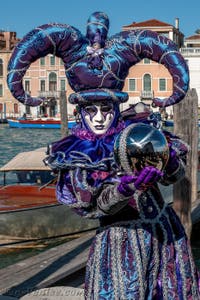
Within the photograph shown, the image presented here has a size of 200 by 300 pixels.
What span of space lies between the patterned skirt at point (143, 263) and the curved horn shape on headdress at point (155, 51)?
22.0 inches

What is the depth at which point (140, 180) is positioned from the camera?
5.78ft

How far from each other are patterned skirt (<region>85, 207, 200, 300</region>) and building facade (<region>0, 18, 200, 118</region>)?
108 feet

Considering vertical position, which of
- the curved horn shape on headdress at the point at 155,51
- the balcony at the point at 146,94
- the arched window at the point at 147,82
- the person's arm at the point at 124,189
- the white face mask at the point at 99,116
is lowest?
the person's arm at the point at 124,189

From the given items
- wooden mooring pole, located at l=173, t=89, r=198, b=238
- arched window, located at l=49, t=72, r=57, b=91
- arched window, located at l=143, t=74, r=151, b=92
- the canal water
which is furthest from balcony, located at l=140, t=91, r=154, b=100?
wooden mooring pole, located at l=173, t=89, r=198, b=238

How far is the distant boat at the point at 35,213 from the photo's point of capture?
7.03 m

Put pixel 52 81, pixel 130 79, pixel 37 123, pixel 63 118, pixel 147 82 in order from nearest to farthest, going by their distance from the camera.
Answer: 1. pixel 63 118
2. pixel 37 123
3. pixel 130 79
4. pixel 147 82
5. pixel 52 81

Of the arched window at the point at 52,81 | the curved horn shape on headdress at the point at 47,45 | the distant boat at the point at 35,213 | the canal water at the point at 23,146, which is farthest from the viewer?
the arched window at the point at 52,81

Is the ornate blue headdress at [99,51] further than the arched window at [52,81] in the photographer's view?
No

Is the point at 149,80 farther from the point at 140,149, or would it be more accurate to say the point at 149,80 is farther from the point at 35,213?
the point at 140,149

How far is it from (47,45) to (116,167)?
624 millimetres

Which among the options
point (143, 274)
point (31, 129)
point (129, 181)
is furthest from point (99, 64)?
point (31, 129)

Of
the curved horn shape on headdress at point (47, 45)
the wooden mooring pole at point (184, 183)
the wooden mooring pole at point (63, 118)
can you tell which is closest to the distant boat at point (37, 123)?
the wooden mooring pole at point (63, 118)

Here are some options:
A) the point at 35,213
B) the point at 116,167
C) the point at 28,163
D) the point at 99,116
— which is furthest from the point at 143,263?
the point at 28,163

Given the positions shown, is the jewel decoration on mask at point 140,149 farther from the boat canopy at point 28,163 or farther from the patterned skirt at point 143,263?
the boat canopy at point 28,163
